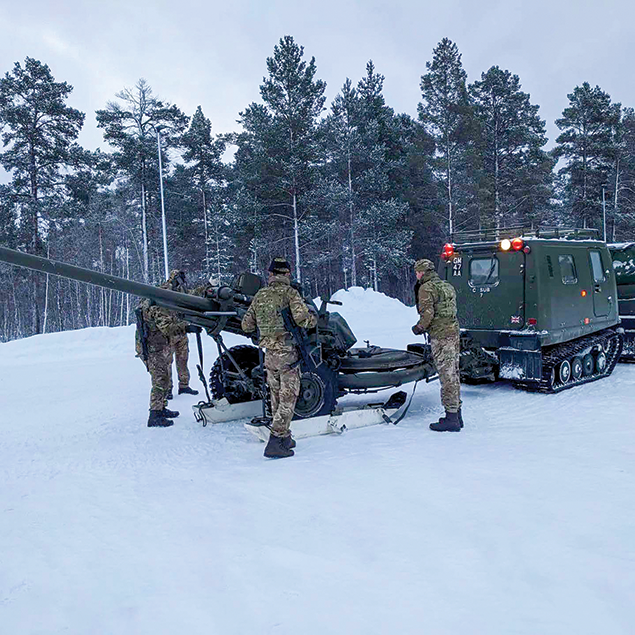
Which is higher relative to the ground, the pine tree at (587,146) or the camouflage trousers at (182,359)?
the pine tree at (587,146)

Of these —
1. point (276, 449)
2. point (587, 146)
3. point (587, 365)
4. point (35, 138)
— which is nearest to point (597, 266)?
point (587, 365)

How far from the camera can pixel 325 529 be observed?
3973 millimetres

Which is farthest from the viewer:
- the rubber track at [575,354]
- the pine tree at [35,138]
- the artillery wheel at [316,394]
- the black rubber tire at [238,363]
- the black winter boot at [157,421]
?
the pine tree at [35,138]

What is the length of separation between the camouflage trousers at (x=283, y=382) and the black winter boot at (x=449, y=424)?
1.81 m

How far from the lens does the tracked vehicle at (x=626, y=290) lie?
11.1m

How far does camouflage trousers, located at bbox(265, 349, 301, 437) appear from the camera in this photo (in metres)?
5.66

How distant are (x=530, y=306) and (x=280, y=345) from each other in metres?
4.44

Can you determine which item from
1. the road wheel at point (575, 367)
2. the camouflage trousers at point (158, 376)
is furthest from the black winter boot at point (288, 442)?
the road wheel at point (575, 367)

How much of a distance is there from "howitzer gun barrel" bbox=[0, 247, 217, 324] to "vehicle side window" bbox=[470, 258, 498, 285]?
4.51 meters

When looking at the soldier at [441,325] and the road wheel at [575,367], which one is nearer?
→ the soldier at [441,325]

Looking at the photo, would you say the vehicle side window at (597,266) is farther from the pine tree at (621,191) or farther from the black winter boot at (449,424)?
the pine tree at (621,191)

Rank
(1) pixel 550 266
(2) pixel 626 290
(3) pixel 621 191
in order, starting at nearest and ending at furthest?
(1) pixel 550 266, (2) pixel 626 290, (3) pixel 621 191

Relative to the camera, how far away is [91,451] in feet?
19.8

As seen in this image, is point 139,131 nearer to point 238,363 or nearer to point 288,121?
point 288,121
